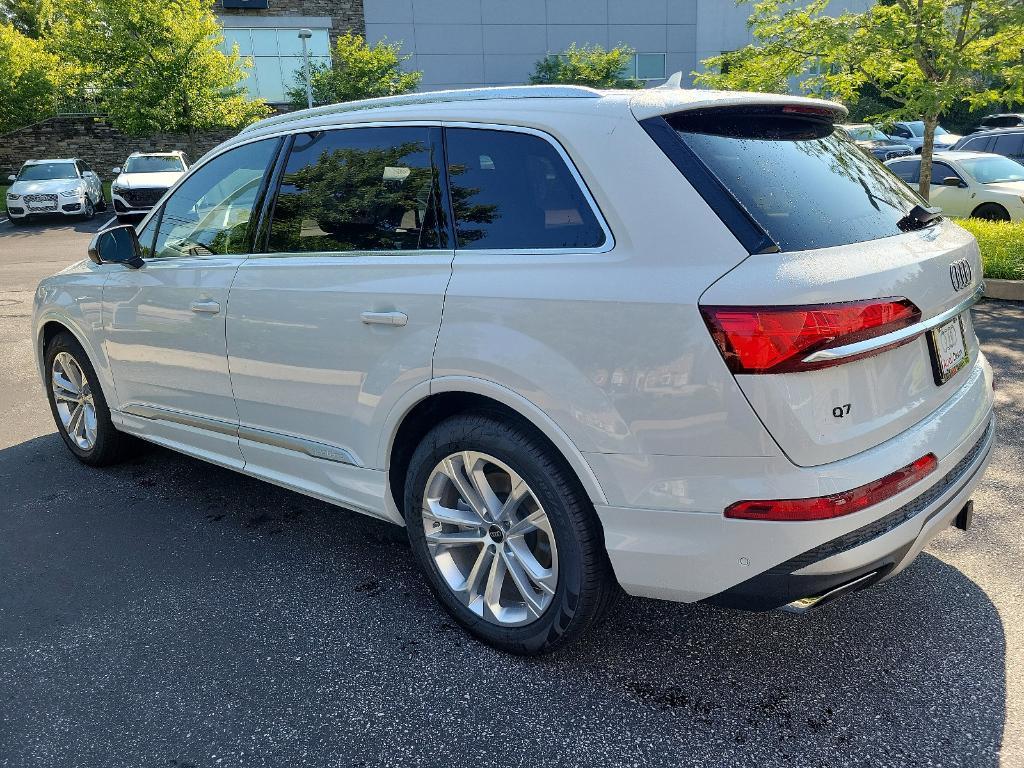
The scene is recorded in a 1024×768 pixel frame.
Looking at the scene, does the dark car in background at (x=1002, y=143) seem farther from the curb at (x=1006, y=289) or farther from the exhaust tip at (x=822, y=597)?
the exhaust tip at (x=822, y=597)

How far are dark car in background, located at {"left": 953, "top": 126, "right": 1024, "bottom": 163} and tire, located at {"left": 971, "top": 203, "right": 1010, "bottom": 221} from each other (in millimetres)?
5177

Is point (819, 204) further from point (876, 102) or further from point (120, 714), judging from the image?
point (876, 102)

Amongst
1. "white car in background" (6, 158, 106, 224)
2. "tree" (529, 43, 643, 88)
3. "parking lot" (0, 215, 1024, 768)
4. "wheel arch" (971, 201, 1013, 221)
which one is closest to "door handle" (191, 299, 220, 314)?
"parking lot" (0, 215, 1024, 768)

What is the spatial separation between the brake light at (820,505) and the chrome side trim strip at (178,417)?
7.83ft

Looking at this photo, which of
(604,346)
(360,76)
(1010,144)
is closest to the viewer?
(604,346)

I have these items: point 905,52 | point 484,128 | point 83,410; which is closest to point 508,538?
point 484,128

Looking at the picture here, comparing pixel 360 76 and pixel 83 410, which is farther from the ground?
pixel 360 76

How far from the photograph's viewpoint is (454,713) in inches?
101

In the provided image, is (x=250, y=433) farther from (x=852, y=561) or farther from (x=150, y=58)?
(x=150, y=58)

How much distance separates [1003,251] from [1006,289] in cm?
79

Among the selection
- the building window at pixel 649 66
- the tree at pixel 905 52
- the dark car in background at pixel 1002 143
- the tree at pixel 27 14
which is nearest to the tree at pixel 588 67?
the building window at pixel 649 66

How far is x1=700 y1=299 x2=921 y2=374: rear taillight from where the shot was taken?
2.10m

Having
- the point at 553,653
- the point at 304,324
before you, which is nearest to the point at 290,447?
the point at 304,324

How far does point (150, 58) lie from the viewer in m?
24.4
